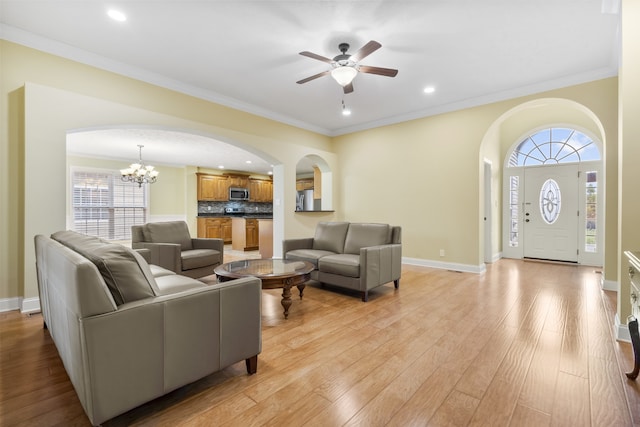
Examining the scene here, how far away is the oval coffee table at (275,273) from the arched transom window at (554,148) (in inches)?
223

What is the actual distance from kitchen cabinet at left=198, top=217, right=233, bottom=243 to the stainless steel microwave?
2.75 ft

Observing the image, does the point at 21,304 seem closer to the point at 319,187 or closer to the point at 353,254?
the point at 353,254

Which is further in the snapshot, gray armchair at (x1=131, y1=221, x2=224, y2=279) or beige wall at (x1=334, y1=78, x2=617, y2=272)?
beige wall at (x1=334, y1=78, x2=617, y2=272)

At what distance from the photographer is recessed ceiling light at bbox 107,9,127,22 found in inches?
103

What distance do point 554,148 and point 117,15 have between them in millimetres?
7371

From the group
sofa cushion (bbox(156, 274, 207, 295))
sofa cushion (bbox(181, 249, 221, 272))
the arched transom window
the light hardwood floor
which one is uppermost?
the arched transom window

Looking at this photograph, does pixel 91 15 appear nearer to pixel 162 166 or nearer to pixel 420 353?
pixel 420 353

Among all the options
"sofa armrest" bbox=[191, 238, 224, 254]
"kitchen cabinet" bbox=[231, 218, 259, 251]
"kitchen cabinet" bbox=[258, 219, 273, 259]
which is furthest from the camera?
"kitchen cabinet" bbox=[231, 218, 259, 251]

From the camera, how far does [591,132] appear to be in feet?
17.2

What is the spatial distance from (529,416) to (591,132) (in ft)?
19.8

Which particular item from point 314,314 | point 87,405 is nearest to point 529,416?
point 314,314

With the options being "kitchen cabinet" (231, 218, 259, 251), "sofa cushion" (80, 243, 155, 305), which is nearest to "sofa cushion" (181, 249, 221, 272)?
"sofa cushion" (80, 243, 155, 305)

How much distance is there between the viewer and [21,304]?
9.70 feet

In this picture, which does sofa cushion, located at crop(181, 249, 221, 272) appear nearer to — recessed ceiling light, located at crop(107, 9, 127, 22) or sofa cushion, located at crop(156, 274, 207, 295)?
sofa cushion, located at crop(156, 274, 207, 295)
